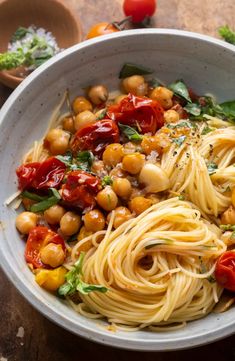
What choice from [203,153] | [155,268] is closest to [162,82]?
[203,153]

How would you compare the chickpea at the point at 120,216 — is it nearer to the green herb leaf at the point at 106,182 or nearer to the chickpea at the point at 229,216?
the green herb leaf at the point at 106,182

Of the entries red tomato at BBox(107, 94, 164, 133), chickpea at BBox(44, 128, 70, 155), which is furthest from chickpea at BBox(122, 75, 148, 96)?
chickpea at BBox(44, 128, 70, 155)

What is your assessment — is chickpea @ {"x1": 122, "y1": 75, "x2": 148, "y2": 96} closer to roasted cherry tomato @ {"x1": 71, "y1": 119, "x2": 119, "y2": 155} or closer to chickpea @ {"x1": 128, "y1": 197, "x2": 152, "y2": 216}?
roasted cherry tomato @ {"x1": 71, "y1": 119, "x2": 119, "y2": 155}

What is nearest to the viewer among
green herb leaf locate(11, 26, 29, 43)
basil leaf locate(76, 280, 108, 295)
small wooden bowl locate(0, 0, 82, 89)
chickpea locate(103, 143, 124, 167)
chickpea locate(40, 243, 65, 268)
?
basil leaf locate(76, 280, 108, 295)

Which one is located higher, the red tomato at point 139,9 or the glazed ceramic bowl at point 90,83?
the red tomato at point 139,9

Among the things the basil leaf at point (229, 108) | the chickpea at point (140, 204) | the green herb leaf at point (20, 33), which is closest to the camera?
the chickpea at point (140, 204)

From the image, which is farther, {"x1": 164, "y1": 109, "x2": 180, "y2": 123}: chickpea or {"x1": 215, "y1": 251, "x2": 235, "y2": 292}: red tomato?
{"x1": 164, "y1": 109, "x2": 180, "y2": 123}: chickpea

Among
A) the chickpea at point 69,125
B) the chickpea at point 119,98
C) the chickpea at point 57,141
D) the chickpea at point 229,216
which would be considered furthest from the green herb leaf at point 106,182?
the chickpea at point 229,216
